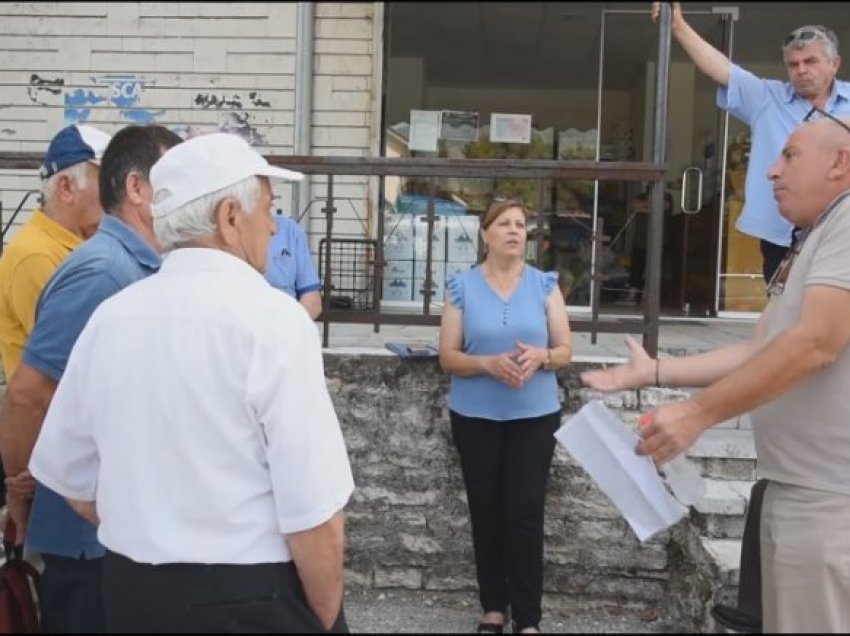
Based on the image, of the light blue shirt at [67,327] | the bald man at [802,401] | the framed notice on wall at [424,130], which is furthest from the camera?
the framed notice on wall at [424,130]

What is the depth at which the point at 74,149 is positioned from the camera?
254 centimetres

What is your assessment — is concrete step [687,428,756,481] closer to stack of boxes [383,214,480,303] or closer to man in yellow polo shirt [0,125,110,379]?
man in yellow polo shirt [0,125,110,379]

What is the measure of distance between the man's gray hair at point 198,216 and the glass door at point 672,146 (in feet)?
20.3

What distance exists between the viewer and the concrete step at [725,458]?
400cm

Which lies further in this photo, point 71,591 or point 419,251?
point 419,251

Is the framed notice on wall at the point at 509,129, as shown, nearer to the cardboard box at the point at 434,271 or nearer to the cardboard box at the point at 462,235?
the cardboard box at the point at 462,235

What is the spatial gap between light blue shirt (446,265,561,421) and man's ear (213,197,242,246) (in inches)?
77.3

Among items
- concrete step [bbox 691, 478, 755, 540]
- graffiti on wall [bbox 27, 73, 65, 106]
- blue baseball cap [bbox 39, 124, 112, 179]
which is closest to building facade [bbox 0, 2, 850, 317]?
graffiti on wall [bbox 27, 73, 65, 106]

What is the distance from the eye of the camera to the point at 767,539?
7.40 feet

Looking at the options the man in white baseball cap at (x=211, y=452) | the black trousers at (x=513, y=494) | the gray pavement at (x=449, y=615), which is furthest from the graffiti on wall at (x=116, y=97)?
the man in white baseball cap at (x=211, y=452)

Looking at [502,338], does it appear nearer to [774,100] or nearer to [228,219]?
[774,100]

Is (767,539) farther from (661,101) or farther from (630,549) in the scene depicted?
(661,101)

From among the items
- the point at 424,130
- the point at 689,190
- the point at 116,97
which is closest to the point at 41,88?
the point at 116,97

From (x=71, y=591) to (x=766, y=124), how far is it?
3.46 meters
